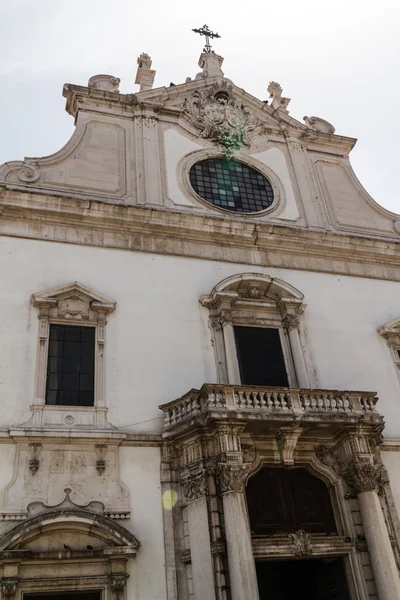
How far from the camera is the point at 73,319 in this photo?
546 inches

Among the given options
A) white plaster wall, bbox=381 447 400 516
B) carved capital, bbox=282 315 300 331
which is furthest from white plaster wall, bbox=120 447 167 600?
white plaster wall, bbox=381 447 400 516

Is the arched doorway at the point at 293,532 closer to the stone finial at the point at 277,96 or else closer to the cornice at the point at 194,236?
the cornice at the point at 194,236

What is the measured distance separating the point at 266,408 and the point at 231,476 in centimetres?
159

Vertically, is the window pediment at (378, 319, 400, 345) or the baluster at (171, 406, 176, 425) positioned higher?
the window pediment at (378, 319, 400, 345)

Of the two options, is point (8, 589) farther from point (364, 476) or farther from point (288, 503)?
point (364, 476)

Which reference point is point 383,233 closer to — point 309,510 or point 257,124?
point 257,124

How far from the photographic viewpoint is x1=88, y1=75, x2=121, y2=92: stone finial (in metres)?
18.6

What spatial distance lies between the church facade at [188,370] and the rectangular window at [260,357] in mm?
35

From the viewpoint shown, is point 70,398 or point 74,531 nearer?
point 74,531

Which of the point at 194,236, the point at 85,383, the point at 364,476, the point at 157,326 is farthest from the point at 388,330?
the point at 85,383

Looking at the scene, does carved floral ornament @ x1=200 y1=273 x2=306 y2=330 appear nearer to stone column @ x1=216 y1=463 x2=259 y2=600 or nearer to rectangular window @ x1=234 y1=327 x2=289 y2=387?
rectangular window @ x1=234 y1=327 x2=289 y2=387

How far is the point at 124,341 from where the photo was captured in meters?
13.9

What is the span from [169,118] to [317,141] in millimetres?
5132

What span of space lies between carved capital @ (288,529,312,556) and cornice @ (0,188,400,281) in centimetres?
695
